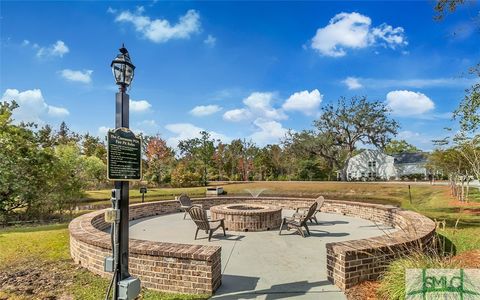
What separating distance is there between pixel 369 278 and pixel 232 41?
10.0 meters

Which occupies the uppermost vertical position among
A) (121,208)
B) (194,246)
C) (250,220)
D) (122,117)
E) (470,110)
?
(470,110)

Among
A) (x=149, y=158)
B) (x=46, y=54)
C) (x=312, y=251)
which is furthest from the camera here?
(x=149, y=158)

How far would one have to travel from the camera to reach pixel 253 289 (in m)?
3.98

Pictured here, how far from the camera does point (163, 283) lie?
3916 millimetres

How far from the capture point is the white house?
45.1 m

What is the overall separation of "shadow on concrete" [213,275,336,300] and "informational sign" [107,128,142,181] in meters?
1.92

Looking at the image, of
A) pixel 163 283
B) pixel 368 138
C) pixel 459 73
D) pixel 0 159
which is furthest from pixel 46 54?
pixel 368 138

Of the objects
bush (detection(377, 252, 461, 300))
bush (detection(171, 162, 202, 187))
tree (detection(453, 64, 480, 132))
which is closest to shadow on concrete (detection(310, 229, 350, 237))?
bush (detection(377, 252, 461, 300))

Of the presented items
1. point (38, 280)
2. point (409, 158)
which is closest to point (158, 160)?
point (38, 280)

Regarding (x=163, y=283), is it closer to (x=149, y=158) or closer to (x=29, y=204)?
(x=29, y=204)

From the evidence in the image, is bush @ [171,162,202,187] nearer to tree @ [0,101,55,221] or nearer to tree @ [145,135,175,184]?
tree @ [145,135,175,184]

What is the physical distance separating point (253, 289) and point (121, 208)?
206 centimetres

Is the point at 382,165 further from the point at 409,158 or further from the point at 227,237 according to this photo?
the point at 227,237

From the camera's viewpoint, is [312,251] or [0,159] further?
[0,159]
